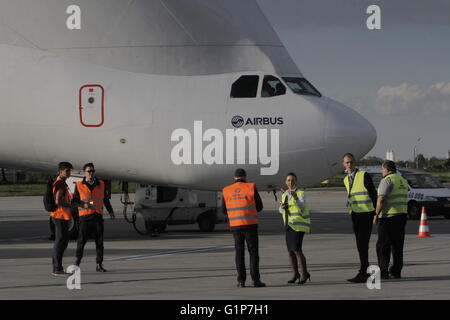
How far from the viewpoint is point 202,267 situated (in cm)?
2020

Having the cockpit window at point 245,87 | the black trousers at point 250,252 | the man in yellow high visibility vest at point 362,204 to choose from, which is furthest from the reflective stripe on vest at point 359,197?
the cockpit window at point 245,87

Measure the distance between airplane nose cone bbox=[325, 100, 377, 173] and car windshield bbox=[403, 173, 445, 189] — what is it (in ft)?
49.3

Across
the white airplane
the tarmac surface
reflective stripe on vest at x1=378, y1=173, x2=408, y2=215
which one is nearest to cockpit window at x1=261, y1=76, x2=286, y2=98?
the white airplane

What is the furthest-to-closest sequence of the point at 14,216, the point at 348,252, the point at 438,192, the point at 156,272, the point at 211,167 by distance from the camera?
the point at 14,216
the point at 438,192
the point at 211,167
the point at 348,252
the point at 156,272

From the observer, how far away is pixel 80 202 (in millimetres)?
19891

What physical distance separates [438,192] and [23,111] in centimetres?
1844

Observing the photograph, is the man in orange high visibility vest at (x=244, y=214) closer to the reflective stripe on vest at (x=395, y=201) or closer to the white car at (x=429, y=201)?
the reflective stripe on vest at (x=395, y=201)

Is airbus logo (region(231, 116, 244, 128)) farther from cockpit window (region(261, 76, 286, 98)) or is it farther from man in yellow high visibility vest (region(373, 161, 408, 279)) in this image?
man in yellow high visibility vest (region(373, 161, 408, 279))

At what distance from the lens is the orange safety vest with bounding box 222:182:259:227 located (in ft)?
56.7

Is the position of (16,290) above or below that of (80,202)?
below

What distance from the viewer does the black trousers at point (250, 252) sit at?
17.0 m

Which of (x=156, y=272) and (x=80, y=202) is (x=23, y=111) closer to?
(x=80, y=202)

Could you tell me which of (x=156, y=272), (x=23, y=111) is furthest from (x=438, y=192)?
(x=156, y=272)

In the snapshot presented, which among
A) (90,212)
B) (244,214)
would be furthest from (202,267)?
(244,214)
